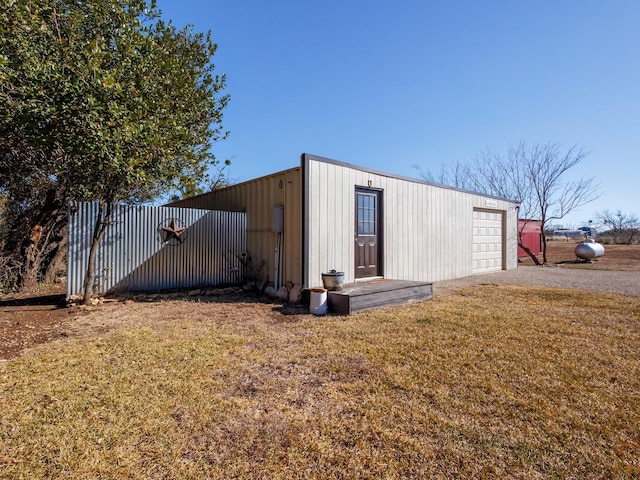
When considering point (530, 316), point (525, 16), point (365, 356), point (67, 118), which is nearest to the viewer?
point (365, 356)

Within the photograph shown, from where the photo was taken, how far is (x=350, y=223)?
20.1 ft

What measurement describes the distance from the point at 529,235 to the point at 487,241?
25.0 feet

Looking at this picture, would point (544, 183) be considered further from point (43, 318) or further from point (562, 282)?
point (43, 318)

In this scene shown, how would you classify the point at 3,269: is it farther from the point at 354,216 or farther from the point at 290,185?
the point at 354,216

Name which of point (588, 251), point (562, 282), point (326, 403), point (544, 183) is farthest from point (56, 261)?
point (588, 251)

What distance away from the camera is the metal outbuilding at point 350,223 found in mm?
5625

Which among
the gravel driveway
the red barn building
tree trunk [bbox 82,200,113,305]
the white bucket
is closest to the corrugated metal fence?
tree trunk [bbox 82,200,113,305]

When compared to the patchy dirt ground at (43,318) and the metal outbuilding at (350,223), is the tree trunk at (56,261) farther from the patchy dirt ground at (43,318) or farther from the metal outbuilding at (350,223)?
the metal outbuilding at (350,223)

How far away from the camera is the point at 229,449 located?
1724 millimetres

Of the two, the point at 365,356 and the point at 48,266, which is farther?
the point at 48,266

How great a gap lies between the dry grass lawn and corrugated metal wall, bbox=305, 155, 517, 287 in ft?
6.76

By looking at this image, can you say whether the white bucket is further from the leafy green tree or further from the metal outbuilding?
the leafy green tree

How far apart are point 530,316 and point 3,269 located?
9858mm

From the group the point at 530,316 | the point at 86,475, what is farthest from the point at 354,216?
the point at 86,475
